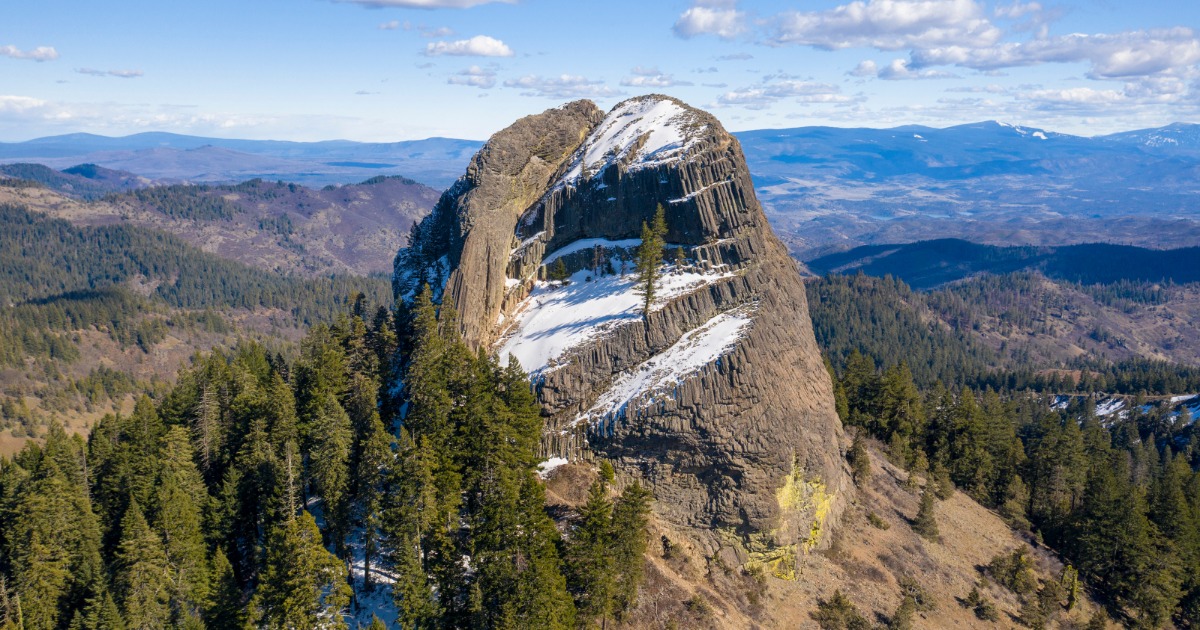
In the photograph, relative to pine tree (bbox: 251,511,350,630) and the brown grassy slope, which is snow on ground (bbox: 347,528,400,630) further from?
the brown grassy slope

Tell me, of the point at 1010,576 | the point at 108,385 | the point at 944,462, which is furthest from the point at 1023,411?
the point at 108,385

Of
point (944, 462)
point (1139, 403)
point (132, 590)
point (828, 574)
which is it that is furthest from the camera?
point (1139, 403)

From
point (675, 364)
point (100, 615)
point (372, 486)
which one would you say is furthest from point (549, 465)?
point (100, 615)

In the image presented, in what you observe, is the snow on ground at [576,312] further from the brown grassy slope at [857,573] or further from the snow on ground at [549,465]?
the brown grassy slope at [857,573]

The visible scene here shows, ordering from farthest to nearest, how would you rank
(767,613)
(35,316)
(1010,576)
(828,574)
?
(35,316) → (1010,576) → (828,574) → (767,613)

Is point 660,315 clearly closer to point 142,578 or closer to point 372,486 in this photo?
point 372,486

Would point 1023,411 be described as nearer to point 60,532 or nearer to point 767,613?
point 767,613

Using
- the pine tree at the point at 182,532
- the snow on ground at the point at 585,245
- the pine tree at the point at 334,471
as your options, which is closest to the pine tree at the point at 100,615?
the pine tree at the point at 182,532
